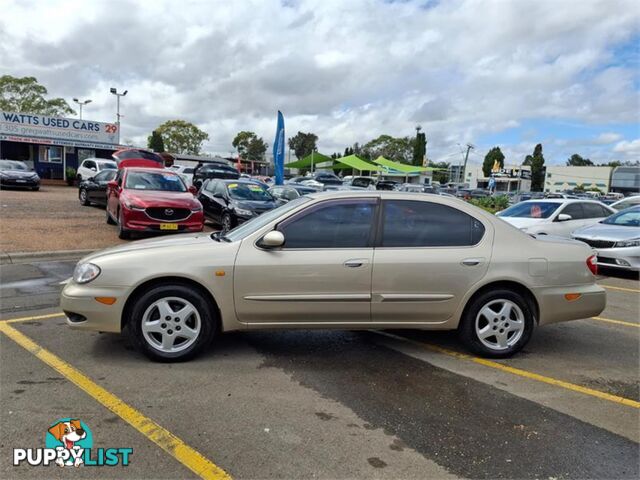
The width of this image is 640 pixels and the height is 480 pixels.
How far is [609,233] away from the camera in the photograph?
9.56 meters

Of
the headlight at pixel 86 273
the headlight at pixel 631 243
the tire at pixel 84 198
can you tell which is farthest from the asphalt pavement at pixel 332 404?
the tire at pixel 84 198

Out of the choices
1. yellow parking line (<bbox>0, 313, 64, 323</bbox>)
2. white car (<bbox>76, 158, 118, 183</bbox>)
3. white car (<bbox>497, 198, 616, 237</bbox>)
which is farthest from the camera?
white car (<bbox>76, 158, 118, 183</bbox>)

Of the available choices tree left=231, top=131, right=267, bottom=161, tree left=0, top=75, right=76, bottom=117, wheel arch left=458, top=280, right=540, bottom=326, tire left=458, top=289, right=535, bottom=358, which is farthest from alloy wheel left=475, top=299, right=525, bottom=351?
tree left=231, top=131, right=267, bottom=161

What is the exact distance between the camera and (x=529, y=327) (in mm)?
4516

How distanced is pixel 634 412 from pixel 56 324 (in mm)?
5465

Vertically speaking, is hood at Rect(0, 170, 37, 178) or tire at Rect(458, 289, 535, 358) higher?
hood at Rect(0, 170, 37, 178)

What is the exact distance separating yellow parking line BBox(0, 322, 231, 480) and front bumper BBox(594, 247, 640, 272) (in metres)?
8.96

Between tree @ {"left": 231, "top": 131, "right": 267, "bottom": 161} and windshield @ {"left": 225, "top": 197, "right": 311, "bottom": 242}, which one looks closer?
windshield @ {"left": 225, "top": 197, "right": 311, "bottom": 242}

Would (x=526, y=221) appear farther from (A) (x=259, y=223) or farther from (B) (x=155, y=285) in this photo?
(B) (x=155, y=285)

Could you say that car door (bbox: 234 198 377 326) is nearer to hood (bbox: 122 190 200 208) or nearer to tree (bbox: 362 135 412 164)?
hood (bbox: 122 190 200 208)

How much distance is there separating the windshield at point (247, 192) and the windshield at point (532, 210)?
6346 mm

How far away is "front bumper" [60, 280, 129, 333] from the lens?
4.05 metres

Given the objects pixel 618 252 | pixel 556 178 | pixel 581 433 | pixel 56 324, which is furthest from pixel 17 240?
pixel 556 178

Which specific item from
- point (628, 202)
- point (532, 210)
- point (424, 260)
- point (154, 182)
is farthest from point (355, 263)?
point (628, 202)
